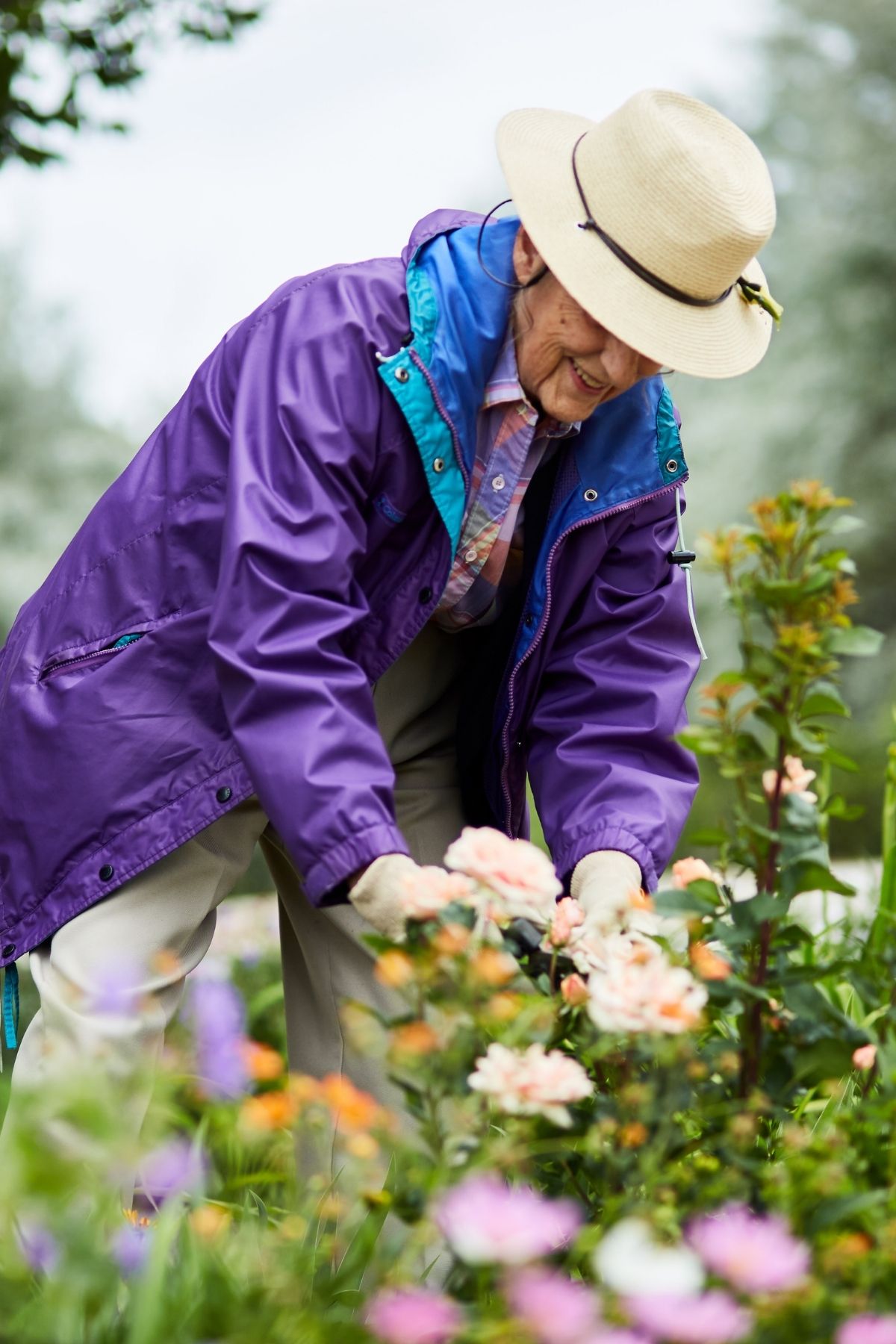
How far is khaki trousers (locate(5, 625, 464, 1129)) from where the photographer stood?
6.30ft

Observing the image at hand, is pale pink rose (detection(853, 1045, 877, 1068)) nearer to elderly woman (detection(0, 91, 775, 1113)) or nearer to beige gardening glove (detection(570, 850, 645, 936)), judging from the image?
beige gardening glove (detection(570, 850, 645, 936))

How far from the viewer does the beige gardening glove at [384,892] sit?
1650 millimetres

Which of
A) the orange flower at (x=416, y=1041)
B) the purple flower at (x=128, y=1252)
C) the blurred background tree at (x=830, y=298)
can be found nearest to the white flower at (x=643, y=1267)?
the orange flower at (x=416, y=1041)

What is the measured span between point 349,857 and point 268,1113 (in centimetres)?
48

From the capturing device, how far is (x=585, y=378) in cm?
202

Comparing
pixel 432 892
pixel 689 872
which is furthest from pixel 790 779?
pixel 432 892

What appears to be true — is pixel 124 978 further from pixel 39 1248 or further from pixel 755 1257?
pixel 755 1257

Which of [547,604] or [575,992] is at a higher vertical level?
[547,604]

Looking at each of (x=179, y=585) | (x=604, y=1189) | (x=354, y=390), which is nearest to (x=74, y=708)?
(x=179, y=585)

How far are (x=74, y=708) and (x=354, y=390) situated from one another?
577mm

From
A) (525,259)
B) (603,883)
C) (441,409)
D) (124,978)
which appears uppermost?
(525,259)

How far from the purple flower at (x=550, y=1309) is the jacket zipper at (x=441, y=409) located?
115 cm

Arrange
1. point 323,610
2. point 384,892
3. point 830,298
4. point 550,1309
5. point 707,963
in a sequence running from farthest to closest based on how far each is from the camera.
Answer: point 830,298 < point 323,610 < point 384,892 < point 707,963 < point 550,1309

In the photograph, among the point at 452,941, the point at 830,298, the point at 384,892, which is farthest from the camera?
the point at 830,298
